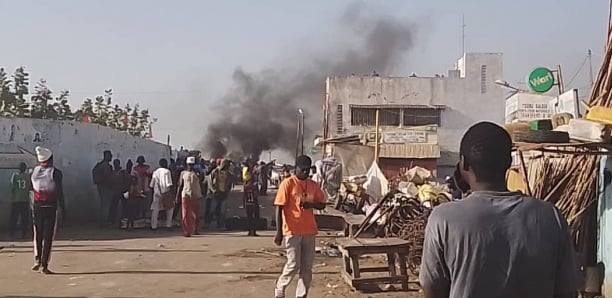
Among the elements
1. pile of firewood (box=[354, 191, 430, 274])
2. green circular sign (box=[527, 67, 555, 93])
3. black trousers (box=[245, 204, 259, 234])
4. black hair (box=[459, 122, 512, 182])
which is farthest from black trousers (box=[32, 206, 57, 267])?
green circular sign (box=[527, 67, 555, 93])

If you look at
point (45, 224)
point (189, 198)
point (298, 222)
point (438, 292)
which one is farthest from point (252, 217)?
point (438, 292)

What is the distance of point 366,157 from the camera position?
3064cm

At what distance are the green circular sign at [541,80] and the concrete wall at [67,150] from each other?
36.9ft

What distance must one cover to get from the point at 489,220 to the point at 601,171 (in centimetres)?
620

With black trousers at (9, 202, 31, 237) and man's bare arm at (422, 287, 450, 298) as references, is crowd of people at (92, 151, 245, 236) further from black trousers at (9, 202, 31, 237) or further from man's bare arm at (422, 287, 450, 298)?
man's bare arm at (422, 287, 450, 298)

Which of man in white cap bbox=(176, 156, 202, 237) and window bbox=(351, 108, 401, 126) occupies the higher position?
window bbox=(351, 108, 401, 126)

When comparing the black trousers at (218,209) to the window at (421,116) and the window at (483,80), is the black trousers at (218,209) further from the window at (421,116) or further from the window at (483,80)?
the window at (483,80)

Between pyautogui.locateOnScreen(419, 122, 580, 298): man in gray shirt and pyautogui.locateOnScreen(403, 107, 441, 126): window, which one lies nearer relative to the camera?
pyautogui.locateOnScreen(419, 122, 580, 298): man in gray shirt

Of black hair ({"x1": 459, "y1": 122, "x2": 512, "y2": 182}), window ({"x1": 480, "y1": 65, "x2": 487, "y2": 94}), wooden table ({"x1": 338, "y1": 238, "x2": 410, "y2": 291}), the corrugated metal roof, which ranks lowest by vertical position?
wooden table ({"x1": 338, "y1": 238, "x2": 410, "y2": 291})

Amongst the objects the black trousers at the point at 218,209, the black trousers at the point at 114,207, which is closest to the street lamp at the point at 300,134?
the black trousers at the point at 218,209

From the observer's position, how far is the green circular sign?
19.8 meters

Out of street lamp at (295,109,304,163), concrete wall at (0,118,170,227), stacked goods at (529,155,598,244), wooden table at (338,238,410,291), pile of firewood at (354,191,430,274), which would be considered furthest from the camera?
street lamp at (295,109,304,163)

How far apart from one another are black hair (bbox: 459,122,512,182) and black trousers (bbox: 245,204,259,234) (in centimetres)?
1440

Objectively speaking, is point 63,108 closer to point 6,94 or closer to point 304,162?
point 6,94
